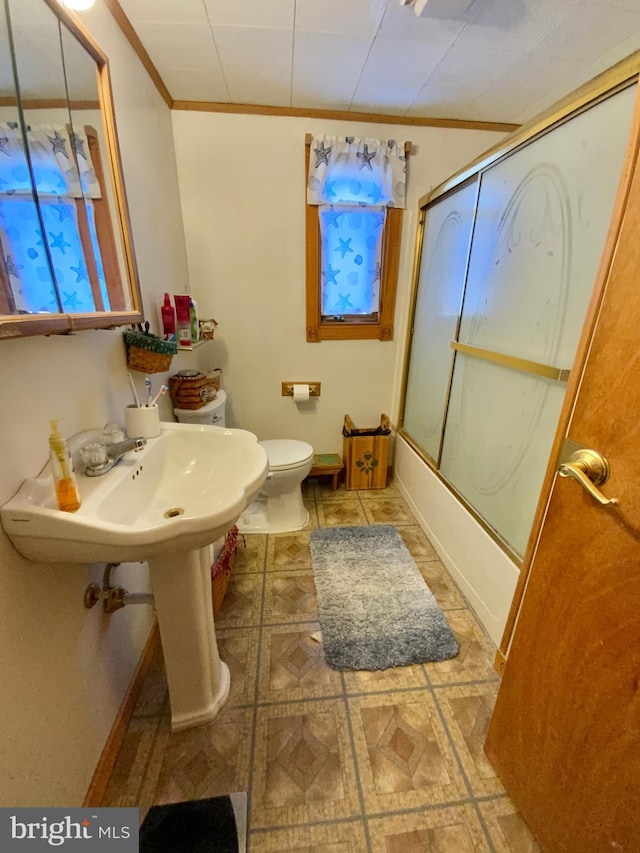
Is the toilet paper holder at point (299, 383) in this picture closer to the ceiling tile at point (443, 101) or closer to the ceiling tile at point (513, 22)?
the ceiling tile at point (443, 101)

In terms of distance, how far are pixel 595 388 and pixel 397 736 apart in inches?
46.2

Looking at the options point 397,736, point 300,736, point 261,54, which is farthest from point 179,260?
point 397,736

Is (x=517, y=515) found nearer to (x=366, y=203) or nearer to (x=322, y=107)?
(x=366, y=203)

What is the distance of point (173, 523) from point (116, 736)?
87 centimetres

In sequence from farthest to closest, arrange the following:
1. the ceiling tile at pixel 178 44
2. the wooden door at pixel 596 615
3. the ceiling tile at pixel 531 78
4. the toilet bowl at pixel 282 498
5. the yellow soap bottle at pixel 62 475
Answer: the toilet bowl at pixel 282 498
the ceiling tile at pixel 531 78
the ceiling tile at pixel 178 44
the yellow soap bottle at pixel 62 475
the wooden door at pixel 596 615

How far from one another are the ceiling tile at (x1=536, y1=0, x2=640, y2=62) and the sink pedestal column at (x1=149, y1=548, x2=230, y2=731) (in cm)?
214

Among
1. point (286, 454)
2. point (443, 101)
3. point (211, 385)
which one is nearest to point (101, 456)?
point (211, 385)

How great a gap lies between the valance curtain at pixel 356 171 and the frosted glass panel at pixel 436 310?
0.90ft

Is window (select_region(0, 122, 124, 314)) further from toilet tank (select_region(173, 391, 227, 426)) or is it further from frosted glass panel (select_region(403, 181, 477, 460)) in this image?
frosted glass panel (select_region(403, 181, 477, 460))

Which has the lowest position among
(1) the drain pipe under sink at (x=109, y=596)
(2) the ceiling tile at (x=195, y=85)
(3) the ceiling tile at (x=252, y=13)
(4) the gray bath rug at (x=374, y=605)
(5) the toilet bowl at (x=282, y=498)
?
(4) the gray bath rug at (x=374, y=605)

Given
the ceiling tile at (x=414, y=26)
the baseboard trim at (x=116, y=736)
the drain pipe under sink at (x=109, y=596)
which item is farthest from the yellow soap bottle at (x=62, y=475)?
the ceiling tile at (x=414, y=26)

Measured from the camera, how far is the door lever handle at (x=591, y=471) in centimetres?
64

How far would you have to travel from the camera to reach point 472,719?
117 cm

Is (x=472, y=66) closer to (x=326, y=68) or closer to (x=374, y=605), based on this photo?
(x=326, y=68)
